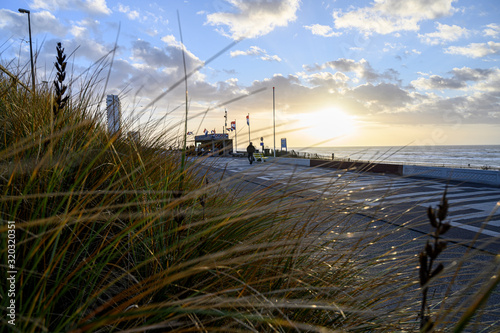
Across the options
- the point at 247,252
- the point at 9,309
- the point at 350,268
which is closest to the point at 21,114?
the point at 9,309

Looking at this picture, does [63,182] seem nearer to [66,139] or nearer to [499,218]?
[66,139]

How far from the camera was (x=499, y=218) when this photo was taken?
6.91m

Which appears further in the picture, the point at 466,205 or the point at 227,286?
the point at 466,205

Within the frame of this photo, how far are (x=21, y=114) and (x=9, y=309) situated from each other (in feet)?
5.10

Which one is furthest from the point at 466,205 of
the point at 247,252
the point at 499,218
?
the point at 247,252

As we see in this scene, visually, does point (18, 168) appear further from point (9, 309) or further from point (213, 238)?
point (213, 238)

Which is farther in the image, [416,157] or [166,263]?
[416,157]

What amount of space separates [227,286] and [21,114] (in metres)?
1.78

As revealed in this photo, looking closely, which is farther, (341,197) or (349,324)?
(341,197)

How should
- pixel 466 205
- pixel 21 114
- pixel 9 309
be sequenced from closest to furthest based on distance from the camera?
pixel 9 309 → pixel 21 114 → pixel 466 205

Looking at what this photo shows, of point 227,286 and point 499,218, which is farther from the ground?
point 227,286

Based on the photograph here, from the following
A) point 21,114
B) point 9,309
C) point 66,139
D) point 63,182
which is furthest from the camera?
point 21,114

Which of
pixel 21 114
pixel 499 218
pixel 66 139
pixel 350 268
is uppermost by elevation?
pixel 21 114

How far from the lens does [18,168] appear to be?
4.95 ft
